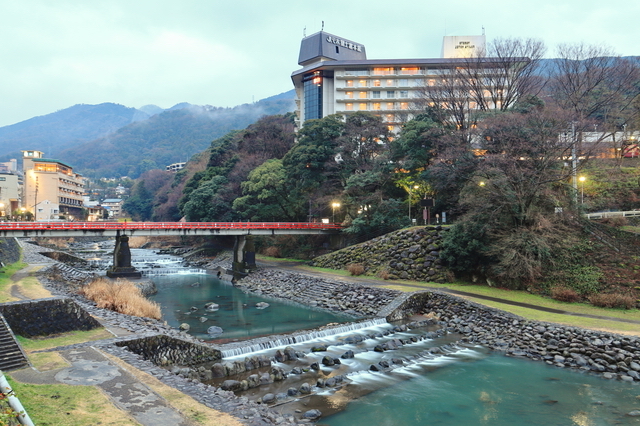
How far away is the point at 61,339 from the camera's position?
1600cm

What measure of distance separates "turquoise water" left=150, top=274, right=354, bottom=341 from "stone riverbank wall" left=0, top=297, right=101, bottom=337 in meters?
6.38

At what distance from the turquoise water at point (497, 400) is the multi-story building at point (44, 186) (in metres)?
82.4

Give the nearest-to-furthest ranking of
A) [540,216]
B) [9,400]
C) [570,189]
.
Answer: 1. [9,400]
2. [540,216]
3. [570,189]

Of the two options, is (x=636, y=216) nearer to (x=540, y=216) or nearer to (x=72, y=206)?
(x=540, y=216)

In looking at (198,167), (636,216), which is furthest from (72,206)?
(636,216)

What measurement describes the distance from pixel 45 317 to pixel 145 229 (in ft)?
78.4

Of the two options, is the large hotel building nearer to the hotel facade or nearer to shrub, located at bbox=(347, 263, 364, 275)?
the hotel facade

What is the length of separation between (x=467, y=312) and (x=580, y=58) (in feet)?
109

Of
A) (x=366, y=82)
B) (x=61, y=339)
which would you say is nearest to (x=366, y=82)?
(x=366, y=82)

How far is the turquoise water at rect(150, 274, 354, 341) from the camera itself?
23844 mm

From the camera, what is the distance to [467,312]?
78.8ft

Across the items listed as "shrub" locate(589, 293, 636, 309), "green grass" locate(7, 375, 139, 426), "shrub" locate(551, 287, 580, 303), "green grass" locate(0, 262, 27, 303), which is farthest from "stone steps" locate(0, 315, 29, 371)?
"shrub" locate(589, 293, 636, 309)

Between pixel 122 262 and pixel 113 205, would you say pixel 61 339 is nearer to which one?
pixel 122 262

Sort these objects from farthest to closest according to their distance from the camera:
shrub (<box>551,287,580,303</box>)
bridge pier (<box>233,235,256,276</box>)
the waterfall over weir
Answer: bridge pier (<box>233,235,256,276</box>), shrub (<box>551,287,580,303</box>), the waterfall over weir
